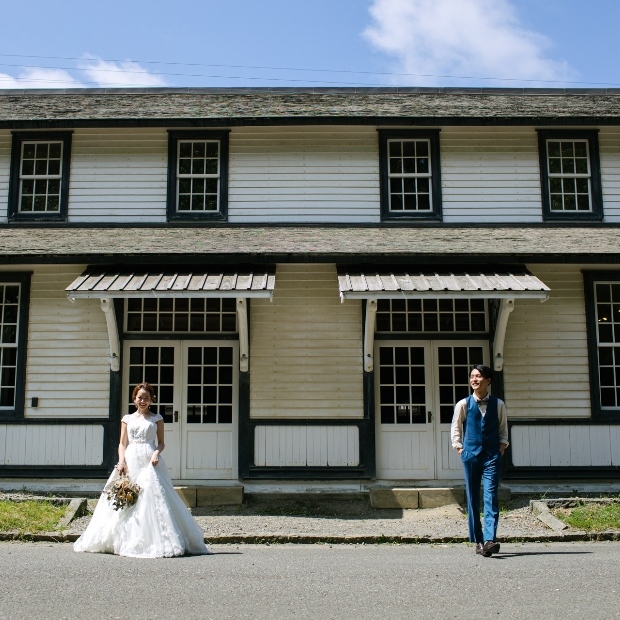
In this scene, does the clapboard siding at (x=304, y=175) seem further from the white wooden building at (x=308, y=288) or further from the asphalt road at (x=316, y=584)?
the asphalt road at (x=316, y=584)

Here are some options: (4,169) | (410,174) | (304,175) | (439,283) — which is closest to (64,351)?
(4,169)

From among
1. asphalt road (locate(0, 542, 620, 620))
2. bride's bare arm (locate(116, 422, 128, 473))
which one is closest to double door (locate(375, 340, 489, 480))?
asphalt road (locate(0, 542, 620, 620))

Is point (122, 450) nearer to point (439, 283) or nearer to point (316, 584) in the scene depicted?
point (316, 584)

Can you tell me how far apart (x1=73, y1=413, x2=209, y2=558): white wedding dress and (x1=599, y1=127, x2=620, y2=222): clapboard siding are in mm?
8671

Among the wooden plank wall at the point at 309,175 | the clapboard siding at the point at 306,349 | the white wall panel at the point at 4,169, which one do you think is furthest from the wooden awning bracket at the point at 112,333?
the white wall panel at the point at 4,169

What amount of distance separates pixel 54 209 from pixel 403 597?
361 inches

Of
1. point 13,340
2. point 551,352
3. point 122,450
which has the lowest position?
point 122,450

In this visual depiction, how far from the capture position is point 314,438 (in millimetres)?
10750

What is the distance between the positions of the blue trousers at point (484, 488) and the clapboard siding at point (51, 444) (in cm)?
585

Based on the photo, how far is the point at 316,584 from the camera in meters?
6.00

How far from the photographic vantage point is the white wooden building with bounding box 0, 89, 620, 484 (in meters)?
10.6

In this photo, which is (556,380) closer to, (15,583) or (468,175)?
(468,175)

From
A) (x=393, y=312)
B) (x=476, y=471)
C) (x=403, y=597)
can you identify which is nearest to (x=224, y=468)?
(x=393, y=312)

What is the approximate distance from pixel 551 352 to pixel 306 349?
12.4 feet
